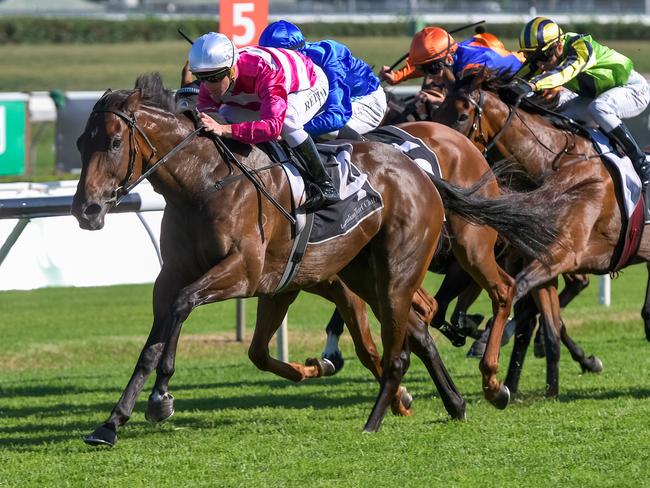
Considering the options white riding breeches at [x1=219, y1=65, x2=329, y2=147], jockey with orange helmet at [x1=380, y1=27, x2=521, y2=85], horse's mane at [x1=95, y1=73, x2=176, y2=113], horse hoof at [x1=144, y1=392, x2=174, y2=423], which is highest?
horse's mane at [x1=95, y1=73, x2=176, y2=113]

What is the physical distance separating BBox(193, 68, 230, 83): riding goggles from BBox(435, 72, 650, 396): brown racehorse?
90.2 inches

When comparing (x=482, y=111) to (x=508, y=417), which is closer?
(x=508, y=417)

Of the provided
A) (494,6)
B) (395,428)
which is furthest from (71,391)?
(494,6)

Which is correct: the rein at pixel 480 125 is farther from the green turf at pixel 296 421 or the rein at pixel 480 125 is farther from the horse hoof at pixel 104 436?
the horse hoof at pixel 104 436

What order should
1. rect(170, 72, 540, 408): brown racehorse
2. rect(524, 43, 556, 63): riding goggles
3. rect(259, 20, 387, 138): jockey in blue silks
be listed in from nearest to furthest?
rect(259, 20, 387, 138): jockey in blue silks → rect(170, 72, 540, 408): brown racehorse → rect(524, 43, 556, 63): riding goggles

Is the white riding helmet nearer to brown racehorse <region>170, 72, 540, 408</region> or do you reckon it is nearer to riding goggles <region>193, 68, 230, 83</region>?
riding goggles <region>193, 68, 230, 83</region>

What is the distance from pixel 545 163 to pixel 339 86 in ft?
5.04

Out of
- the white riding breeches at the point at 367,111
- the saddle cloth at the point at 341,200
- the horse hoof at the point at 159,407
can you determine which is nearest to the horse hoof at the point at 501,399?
the saddle cloth at the point at 341,200

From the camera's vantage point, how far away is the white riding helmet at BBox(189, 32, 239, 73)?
5.54m

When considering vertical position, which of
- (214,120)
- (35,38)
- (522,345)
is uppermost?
(214,120)

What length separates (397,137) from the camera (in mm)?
6965

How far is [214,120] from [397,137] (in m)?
1.44

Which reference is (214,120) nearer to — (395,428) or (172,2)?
(395,428)

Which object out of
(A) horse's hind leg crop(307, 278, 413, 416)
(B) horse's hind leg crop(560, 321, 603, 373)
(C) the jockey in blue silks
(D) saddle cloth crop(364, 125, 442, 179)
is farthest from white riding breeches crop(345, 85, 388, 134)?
(B) horse's hind leg crop(560, 321, 603, 373)
